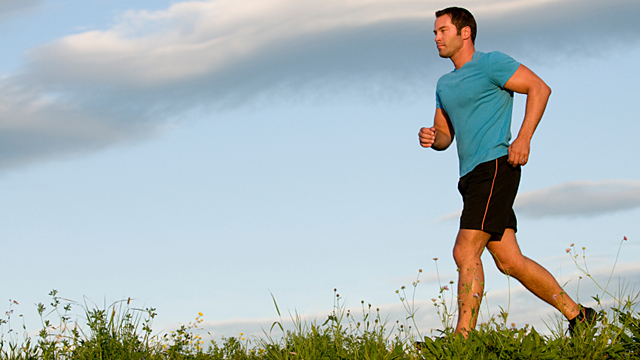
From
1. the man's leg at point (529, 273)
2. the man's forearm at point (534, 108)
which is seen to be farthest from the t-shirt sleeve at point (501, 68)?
the man's leg at point (529, 273)

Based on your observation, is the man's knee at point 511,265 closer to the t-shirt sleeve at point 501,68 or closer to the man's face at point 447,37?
the t-shirt sleeve at point 501,68

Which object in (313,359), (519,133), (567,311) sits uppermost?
(519,133)

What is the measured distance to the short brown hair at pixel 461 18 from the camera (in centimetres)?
605

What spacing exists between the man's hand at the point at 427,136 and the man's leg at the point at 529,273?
3.30ft

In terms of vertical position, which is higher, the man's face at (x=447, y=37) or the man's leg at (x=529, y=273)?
the man's face at (x=447, y=37)

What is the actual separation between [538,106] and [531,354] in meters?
1.95

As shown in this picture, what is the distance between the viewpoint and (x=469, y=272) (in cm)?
564

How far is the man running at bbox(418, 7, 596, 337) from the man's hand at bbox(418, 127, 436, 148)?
0.20m

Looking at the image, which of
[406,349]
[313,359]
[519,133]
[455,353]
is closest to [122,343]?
[313,359]

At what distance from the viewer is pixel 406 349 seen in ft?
17.4

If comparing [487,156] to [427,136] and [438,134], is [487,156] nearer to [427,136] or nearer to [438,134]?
[427,136]

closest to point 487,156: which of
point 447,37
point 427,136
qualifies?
point 427,136

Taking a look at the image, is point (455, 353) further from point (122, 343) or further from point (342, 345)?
point (122, 343)

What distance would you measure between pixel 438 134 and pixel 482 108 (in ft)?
2.17
